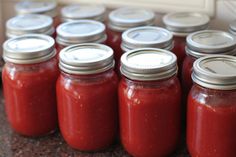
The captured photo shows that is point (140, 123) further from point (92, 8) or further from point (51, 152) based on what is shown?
point (92, 8)

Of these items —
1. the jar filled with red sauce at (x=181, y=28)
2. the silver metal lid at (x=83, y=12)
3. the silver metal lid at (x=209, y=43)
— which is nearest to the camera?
the silver metal lid at (x=209, y=43)

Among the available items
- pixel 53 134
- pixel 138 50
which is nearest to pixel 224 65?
pixel 138 50

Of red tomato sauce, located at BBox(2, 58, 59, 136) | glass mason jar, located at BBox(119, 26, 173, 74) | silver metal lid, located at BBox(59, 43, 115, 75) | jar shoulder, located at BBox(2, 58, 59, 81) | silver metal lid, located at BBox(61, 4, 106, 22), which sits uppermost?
silver metal lid, located at BBox(61, 4, 106, 22)

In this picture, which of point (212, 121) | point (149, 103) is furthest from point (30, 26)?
point (212, 121)

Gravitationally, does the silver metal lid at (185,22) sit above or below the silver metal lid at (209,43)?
above

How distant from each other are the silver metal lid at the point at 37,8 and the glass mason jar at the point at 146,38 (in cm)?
27

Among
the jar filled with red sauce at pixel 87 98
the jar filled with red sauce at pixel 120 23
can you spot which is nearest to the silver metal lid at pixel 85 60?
the jar filled with red sauce at pixel 87 98

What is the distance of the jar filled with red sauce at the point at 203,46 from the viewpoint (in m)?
0.86

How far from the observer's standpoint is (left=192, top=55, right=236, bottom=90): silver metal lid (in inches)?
29.4

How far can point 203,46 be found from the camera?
866mm

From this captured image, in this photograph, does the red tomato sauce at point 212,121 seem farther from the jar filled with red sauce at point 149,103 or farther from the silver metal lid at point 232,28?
the silver metal lid at point 232,28

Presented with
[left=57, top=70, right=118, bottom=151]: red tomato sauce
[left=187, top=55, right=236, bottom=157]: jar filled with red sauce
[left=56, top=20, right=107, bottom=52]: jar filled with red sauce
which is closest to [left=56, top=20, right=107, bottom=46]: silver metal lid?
[left=56, top=20, right=107, bottom=52]: jar filled with red sauce

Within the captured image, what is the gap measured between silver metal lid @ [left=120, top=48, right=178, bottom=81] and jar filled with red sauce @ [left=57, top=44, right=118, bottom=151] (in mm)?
44

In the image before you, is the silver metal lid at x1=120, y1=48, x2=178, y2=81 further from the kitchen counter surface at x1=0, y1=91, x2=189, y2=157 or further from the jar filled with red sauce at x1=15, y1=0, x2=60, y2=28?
the jar filled with red sauce at x1=15, y1=0, x2=60, y2=28
